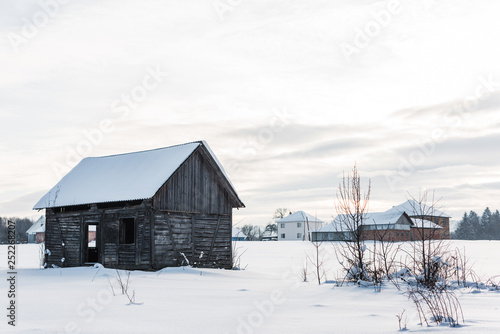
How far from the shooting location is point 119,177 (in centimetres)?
2316

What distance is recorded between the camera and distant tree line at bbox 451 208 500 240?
130 metres

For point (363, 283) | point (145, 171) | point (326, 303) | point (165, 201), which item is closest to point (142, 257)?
point (165, 201)

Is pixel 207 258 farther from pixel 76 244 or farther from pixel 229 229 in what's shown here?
pixel 76 244

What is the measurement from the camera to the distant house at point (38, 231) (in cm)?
8168

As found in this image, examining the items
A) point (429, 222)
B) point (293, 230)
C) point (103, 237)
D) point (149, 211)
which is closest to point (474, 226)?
point (293, 230)

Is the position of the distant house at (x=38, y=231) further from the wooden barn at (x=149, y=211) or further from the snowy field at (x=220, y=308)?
the snowy field at (x=220, y=308)

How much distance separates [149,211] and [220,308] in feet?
36.2

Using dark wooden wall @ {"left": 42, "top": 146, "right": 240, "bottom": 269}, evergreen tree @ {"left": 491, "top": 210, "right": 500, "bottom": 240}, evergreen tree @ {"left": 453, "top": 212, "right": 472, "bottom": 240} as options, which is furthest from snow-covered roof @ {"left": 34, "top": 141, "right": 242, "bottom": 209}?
evergreen tree @ {"left": 491, "top": 210, "right": 500, "bottom": 240}

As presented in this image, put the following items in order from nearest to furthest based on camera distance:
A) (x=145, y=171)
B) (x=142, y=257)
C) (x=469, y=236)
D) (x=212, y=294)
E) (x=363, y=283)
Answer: (x=212, y=294), (x=363, y=283), (x=142, y=257), (x=145, y=171), (x=469, y=236)

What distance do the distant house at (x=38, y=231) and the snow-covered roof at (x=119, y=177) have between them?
194 ft

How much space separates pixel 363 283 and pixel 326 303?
3.88 metres

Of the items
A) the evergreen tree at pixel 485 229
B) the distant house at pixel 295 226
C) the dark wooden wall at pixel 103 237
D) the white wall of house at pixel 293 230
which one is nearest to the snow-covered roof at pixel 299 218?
the distant house at pixel 295 226

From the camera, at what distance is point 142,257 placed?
2045cm

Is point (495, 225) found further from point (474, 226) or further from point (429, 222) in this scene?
point (429, 222)
